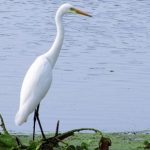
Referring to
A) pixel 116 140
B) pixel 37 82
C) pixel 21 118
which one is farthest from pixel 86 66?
pixel 21 118

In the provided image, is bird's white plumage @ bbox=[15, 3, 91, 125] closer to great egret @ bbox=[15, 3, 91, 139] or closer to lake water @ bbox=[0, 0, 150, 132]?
great egret @ bbox=[15, 3, 91, 139]

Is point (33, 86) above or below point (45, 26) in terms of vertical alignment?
above

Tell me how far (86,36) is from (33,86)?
10540mm

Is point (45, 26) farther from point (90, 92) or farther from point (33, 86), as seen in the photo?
point (33, 86)

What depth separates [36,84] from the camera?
26.4 feet

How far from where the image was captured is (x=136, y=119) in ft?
34.4

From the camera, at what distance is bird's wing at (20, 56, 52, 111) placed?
25.8 feet

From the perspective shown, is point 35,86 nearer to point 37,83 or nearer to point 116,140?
point 37,83

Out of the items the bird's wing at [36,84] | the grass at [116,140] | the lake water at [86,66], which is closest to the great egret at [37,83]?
the bird's wing at [36,84]

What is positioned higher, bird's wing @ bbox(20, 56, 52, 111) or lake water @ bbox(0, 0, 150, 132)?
bird's wing @ bbox(20, 56, 52, 111)

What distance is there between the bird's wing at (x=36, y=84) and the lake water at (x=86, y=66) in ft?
5.80

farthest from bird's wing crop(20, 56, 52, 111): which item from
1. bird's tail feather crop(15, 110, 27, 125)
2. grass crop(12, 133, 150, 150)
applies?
grass crop(12, 133, 150, 150)

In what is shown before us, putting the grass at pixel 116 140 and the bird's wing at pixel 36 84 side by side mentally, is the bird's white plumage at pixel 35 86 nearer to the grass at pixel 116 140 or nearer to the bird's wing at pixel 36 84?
the bird's wing at pixel 36 84

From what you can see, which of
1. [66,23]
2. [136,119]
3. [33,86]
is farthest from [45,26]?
[33,86]
